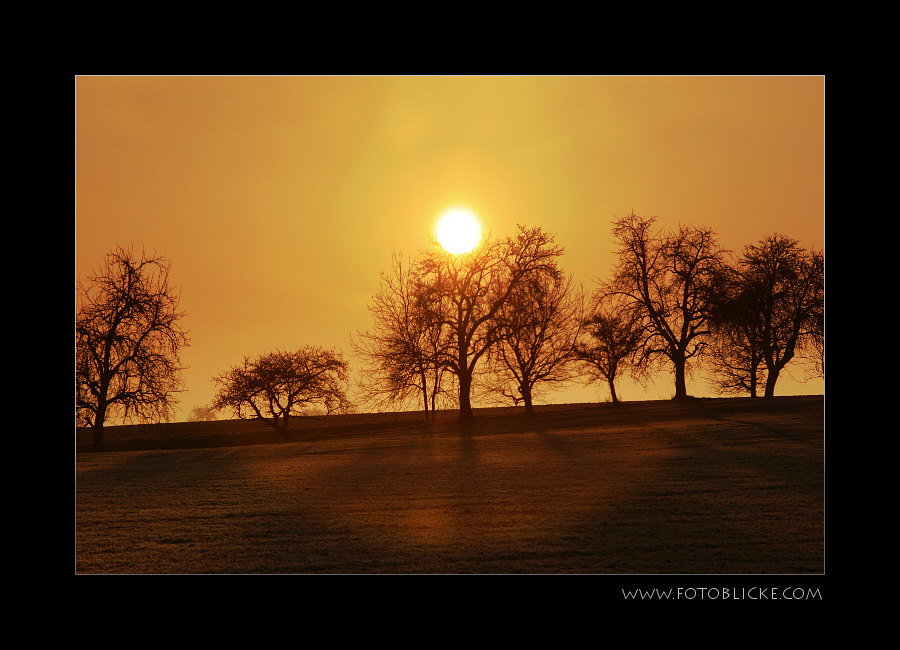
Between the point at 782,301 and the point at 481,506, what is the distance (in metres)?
40.7

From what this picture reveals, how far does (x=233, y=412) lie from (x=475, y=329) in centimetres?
2021

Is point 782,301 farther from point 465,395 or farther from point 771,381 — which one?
point 465,395

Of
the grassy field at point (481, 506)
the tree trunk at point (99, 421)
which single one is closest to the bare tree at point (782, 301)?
the grassy field at point (481, 506)

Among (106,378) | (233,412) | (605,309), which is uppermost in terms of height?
(605,309)

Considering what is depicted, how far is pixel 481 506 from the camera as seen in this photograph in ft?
62.2

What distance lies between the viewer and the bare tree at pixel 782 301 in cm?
5191

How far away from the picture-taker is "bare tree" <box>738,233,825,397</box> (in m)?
51.9

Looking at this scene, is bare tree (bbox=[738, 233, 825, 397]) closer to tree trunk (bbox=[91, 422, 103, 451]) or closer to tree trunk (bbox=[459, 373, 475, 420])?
tree trunk (bbox=[459, 373, 475, 420])

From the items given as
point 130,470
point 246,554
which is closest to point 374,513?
point 246,554

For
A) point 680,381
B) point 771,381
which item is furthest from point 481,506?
point 771,381

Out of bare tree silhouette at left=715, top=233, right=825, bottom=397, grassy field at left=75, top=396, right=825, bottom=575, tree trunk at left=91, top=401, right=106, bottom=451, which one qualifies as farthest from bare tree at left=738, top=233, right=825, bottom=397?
tree trunk at left=91, top=401, right=106, bottom=451

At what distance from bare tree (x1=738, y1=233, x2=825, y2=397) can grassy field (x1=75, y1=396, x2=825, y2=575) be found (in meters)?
16.9
